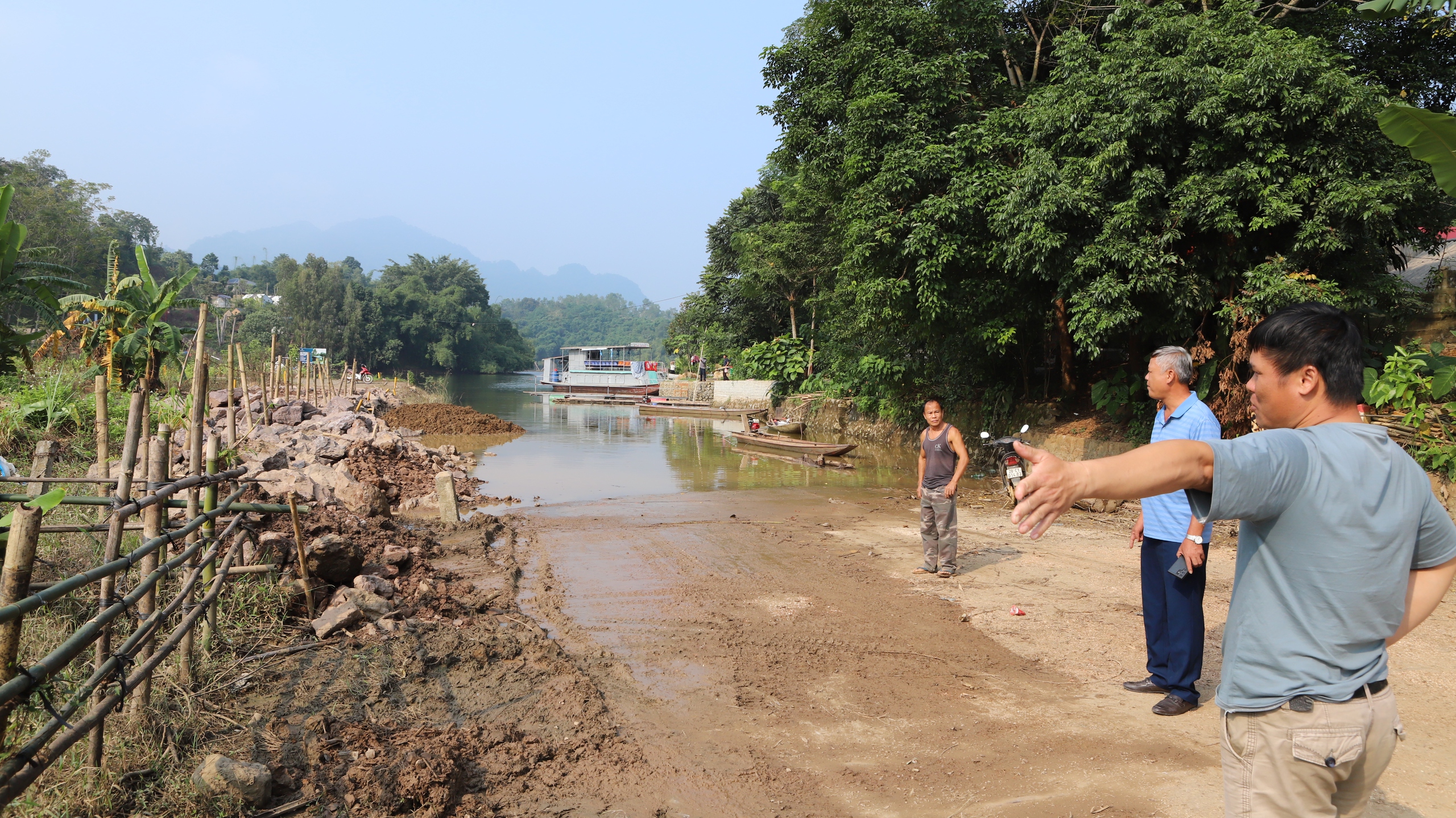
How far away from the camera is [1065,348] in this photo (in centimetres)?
1590

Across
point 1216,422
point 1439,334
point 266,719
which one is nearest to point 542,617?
point 266,719

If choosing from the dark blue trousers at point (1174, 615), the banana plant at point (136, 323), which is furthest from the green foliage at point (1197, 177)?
the banana plant at point (136, 323)

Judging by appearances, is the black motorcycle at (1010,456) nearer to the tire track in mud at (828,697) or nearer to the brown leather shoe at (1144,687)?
the tire track in mud at (828,697)

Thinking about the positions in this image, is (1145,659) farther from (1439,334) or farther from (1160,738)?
(1439,334)

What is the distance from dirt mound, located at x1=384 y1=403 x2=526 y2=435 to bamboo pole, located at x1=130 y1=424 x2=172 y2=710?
22093 mm

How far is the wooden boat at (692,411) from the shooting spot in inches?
1436

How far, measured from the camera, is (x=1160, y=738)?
13.1ft

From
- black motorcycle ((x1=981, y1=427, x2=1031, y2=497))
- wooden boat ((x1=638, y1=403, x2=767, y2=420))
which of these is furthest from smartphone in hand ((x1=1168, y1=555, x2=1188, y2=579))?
wooden boat ((x1=638, y1=403, x2=767, y2=420))

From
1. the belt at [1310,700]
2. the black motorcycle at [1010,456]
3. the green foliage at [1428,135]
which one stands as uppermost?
the green foliage at [1428,135]

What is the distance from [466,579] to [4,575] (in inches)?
204

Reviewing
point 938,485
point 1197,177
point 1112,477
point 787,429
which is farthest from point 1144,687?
point 787,429

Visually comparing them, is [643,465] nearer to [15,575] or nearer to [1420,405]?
[1420,405]

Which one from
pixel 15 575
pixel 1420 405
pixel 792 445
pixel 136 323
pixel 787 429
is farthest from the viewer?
pixel 787 429

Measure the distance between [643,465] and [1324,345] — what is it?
17.2m
